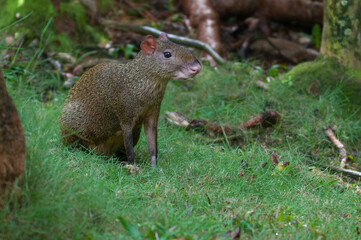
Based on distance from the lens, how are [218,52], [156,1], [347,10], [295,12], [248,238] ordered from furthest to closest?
[156,1] → [295,12] → [218,52] → [347,10] → [248,238]

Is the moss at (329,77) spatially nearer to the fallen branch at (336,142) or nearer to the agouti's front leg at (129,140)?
the fallen branch at (336,142)

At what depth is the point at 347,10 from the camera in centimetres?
633

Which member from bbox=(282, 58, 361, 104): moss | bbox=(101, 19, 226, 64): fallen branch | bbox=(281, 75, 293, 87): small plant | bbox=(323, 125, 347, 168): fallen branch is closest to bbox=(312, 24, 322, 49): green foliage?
bbox=(101, 19, 226, 64): fallen branch

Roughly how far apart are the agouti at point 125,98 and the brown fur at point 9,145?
134cm


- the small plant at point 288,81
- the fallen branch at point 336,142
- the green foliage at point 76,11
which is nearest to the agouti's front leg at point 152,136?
the fallen branch at point 336,142

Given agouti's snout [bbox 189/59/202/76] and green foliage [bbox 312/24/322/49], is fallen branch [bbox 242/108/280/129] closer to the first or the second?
agouti's snout [bbox 189/59/202/76]

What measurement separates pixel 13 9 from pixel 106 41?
1629 millimetres

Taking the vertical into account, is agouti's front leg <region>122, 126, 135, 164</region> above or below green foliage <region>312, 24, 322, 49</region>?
above

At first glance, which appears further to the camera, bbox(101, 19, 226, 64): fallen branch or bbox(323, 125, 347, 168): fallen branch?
bbox(101, 19, 226, 64): fallen branch

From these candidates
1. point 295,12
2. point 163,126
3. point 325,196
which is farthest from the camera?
point 295,12

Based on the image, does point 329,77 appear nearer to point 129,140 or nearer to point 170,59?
point 170,59

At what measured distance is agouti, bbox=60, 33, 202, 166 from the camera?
4367mm

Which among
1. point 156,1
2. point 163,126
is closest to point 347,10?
point 163,126

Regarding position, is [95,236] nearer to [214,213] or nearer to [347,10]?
[214,213]
